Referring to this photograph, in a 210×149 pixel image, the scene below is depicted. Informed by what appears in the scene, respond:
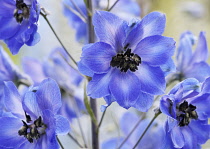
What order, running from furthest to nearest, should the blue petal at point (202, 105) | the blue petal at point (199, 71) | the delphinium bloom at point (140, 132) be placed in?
the delphinium bloom at point (140, 132) → the blue petal at point (199, 71) → the blue petal at point (202, 105)

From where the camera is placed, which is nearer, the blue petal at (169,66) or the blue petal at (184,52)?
the blue petal at (169,66)

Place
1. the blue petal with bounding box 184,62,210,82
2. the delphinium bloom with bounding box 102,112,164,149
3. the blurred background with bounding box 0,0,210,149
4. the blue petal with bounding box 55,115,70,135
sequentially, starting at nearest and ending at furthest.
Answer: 1. the blue petal with bounding box 55,115,70,135
2. the blue petal with bounding box 184,62,210,82
3. the delphinium bloom with bounding box 102,112,164,149
4. the blurred background with bounding box 0,0,210,149

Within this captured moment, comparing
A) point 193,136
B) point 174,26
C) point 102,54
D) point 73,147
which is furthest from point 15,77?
point 174,26

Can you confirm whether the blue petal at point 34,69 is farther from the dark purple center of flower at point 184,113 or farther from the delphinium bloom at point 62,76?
the dark purple center of flower at point 184,113

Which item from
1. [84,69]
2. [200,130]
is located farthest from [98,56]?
[200,130]

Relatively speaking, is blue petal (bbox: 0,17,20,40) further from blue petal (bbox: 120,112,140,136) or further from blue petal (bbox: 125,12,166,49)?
blue petal (bbox: 120,112,140,136)

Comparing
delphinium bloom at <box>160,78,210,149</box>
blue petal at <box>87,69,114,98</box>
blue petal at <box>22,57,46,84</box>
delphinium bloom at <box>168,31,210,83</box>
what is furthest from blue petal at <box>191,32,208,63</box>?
blue petal at <box>22,57,46,84</box>


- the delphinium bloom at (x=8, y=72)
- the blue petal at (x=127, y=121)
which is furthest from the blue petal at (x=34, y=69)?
the blue petal at (x=127, y=121)
